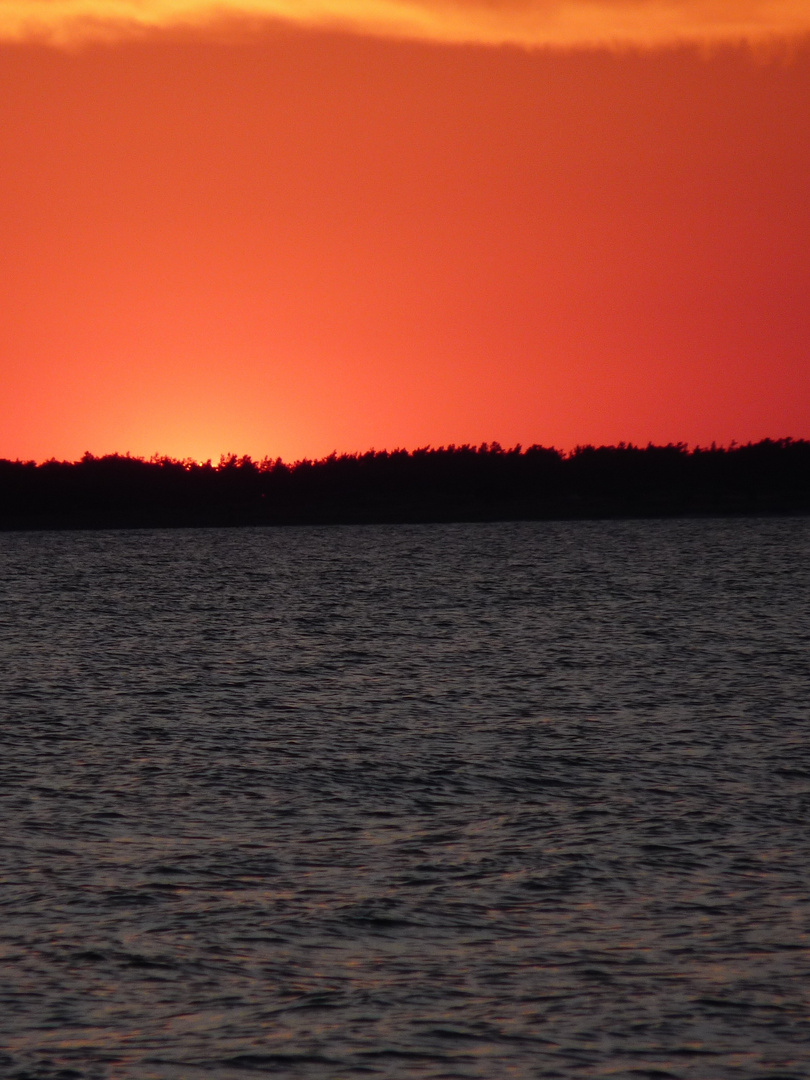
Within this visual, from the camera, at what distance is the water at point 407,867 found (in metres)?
12.9

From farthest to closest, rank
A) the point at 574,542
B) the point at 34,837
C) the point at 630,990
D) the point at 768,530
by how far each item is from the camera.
Answer: the point at 768,530 → the point at 574,542 → the point at 34,837 → the point at 630,990

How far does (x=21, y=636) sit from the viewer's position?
5809 cm

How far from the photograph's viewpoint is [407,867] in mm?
18812

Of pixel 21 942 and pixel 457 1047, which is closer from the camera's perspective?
pixel 457 1047

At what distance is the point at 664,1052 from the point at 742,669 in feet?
105

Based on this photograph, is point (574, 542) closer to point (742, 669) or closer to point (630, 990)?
point (742, 669)

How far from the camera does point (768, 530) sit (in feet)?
634

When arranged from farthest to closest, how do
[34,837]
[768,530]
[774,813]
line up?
[768,530], [774,813], [34,837]

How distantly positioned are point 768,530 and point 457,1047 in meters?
187

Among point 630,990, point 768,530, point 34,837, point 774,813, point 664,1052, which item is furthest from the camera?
point 768,530

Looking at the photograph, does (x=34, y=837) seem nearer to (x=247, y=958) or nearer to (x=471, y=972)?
(x=247, y=958)

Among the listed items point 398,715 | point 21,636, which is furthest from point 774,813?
point 21,636

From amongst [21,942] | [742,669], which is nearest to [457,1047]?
[21,942]

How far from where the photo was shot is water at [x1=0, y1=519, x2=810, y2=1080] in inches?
507
